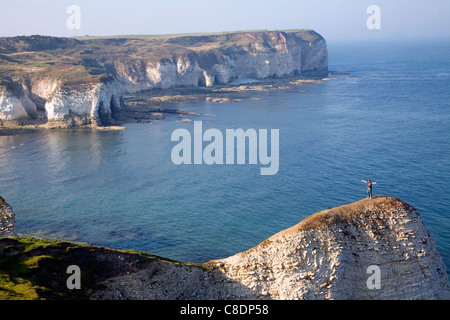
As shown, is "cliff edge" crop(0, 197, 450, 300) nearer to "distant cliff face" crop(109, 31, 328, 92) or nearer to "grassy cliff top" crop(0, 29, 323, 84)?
"grassy cliff top" crop(0, 29, 323, 84)

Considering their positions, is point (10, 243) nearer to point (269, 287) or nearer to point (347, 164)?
point (269, 287)

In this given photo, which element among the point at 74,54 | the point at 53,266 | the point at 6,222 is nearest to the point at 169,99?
the point at 74,54

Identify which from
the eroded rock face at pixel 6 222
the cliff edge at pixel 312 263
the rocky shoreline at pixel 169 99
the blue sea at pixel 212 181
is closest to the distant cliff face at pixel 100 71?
the rocky shoreline at pixel 169 99

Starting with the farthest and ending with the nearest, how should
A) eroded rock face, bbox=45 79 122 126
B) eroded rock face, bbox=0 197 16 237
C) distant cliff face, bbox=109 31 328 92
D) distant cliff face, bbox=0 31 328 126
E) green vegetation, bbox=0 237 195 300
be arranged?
distant cliff face, bbox=109 31 328 92 < distant cliff face, bbox=0 31 328 126 < eroded rock face, bbox=45 79 122 126 < eroded rock face, bbox=0 197 16 237 < green vegetation, bbox=0 237 195 300

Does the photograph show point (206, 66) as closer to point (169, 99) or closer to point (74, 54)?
point (169, 99)

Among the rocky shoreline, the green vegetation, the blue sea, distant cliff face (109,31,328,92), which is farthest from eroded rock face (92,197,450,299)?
distant cliff face (109,31,328,92)

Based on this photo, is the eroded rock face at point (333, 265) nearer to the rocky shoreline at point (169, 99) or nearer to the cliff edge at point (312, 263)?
the cliff edge at point (312, 263)
